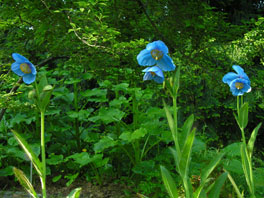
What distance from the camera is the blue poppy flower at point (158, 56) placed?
1.19 metres

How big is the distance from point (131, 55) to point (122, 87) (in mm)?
288

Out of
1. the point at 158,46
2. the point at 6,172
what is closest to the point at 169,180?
the point at 158,46

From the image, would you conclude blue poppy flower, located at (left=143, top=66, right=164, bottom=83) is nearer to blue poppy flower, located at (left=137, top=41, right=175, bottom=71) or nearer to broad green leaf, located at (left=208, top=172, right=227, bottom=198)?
blue poppy flower, located at (left=137, top=41, right=175, bottom=71)

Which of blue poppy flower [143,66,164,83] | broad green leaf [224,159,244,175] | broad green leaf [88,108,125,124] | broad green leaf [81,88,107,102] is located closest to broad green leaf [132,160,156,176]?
broad green leaf [88,108,125,124]

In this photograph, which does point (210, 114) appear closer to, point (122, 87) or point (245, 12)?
point (245, 12)

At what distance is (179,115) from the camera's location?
12.9 ft

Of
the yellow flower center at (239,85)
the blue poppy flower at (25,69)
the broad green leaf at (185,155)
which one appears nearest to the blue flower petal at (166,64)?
the broad green leaf at (185,155)

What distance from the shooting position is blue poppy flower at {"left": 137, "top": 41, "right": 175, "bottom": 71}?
3.89 feet

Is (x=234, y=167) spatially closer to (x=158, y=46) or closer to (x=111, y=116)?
(x=111, y=116)

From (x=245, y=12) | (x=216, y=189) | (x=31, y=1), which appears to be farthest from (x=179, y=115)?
(x=216, y=189)

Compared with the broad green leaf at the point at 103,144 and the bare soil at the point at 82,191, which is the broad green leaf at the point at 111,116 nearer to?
the broad green leaf at the point at 103,144

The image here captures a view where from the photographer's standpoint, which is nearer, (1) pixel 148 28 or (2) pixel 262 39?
(2) pixel 262 39

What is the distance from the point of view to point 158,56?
1.20 metres

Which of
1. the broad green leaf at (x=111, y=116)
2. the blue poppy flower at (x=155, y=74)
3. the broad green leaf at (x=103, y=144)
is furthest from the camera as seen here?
the broad green leaf at (x=111, y=116)
